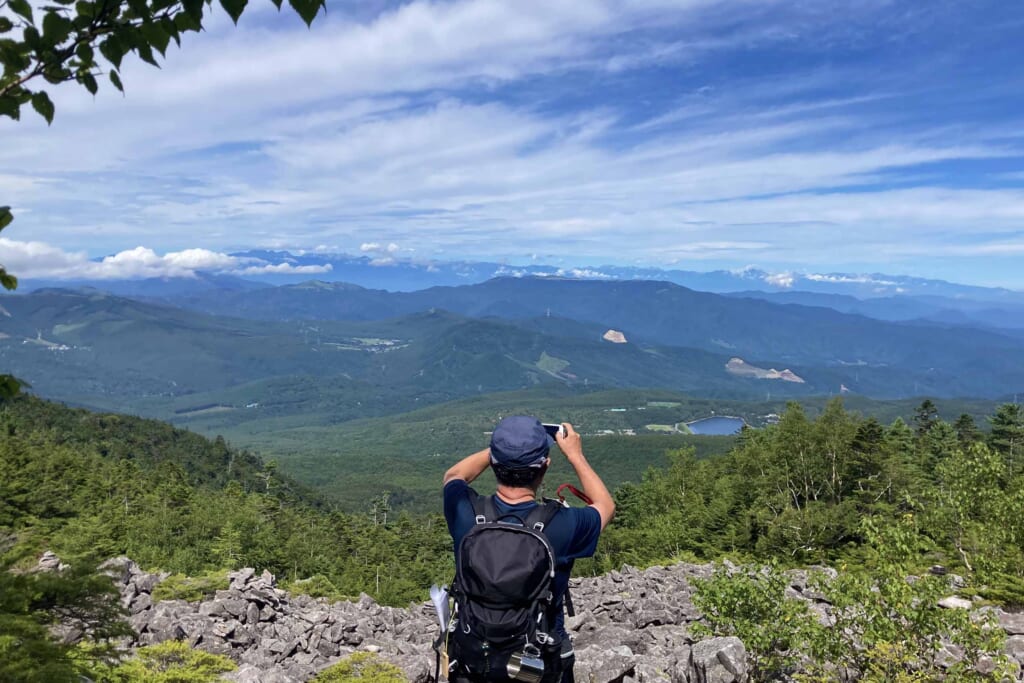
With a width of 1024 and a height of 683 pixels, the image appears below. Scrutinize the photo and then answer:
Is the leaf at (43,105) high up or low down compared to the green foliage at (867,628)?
up

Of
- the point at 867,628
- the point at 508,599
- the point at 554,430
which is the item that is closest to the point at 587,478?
the point at 554,430

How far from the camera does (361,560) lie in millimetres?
58219

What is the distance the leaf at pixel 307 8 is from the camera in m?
2.20

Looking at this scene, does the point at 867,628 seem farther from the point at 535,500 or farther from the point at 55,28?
the point at 55,28

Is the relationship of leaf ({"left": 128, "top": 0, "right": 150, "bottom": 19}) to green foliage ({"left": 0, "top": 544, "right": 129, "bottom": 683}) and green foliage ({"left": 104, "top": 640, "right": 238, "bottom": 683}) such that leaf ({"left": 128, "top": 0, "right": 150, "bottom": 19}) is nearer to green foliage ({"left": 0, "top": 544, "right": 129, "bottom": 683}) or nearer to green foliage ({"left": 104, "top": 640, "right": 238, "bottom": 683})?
green foliage ({"left": 0, "top": 544, "right": 129, "bottom": 683})

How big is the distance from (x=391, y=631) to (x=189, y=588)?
6.88m

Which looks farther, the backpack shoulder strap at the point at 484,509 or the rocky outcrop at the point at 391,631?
the rocky outcrop at the point at 391,631

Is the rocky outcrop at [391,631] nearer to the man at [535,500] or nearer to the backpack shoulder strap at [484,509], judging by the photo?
the man at [535,500]

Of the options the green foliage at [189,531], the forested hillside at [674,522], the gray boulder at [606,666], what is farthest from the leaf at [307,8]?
the green foliage at [189,531]

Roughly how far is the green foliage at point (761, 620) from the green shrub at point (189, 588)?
663 inches

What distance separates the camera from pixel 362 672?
42.4ft

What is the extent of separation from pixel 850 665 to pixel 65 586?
11.2 meters

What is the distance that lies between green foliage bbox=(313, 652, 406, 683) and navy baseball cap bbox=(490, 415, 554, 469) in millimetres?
9693

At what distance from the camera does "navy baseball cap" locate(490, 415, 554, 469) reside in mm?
4102
